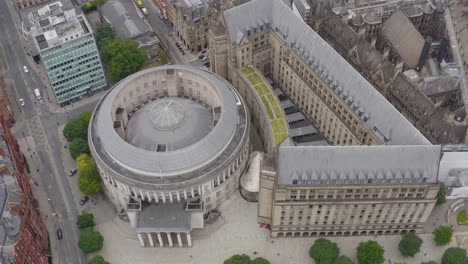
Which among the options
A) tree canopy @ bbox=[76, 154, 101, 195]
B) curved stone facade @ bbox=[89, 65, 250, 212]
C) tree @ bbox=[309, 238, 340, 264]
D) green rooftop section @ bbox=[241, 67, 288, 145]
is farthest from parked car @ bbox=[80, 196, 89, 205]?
tree @ bbox=[309, 238, 340, 264]

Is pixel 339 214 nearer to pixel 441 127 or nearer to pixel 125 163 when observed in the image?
pixel 441 127

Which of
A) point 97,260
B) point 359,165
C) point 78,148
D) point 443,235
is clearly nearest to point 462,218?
point 443,235

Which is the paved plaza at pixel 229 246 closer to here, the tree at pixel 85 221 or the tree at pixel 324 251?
the tree at pixel 85 221

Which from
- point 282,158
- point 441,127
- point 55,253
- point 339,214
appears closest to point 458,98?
point 441,127

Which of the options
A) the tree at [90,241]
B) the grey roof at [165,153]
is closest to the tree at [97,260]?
the tree at [90,241]

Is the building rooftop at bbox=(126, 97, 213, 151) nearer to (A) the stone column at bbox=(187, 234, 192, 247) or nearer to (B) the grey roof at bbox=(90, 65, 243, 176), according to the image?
(B) the grey roof at bbox=(90, 65, 243, 176)

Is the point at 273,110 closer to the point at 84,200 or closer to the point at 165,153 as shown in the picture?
the point at 165,153
